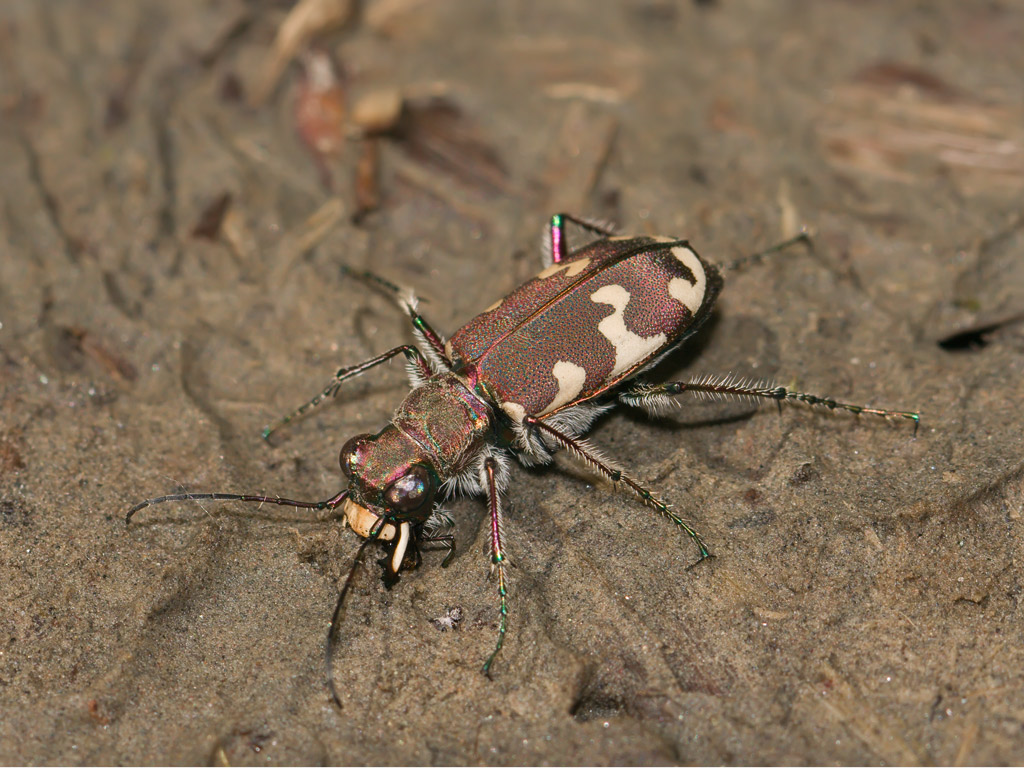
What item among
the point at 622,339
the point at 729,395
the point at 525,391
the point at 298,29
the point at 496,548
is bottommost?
the point at 496,548

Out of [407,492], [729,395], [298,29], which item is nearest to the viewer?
[407,492]

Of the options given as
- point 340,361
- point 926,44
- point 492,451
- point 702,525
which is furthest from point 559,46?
point 702,525

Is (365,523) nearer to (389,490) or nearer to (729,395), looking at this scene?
(389,490)

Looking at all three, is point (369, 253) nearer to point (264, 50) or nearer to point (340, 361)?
point (340, 361)

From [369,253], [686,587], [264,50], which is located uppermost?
[264,50]

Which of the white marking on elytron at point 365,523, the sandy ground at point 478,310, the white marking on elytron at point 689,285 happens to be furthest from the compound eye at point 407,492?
the white marking on elytron at point 689,285

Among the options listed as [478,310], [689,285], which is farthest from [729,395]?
[478,310]
